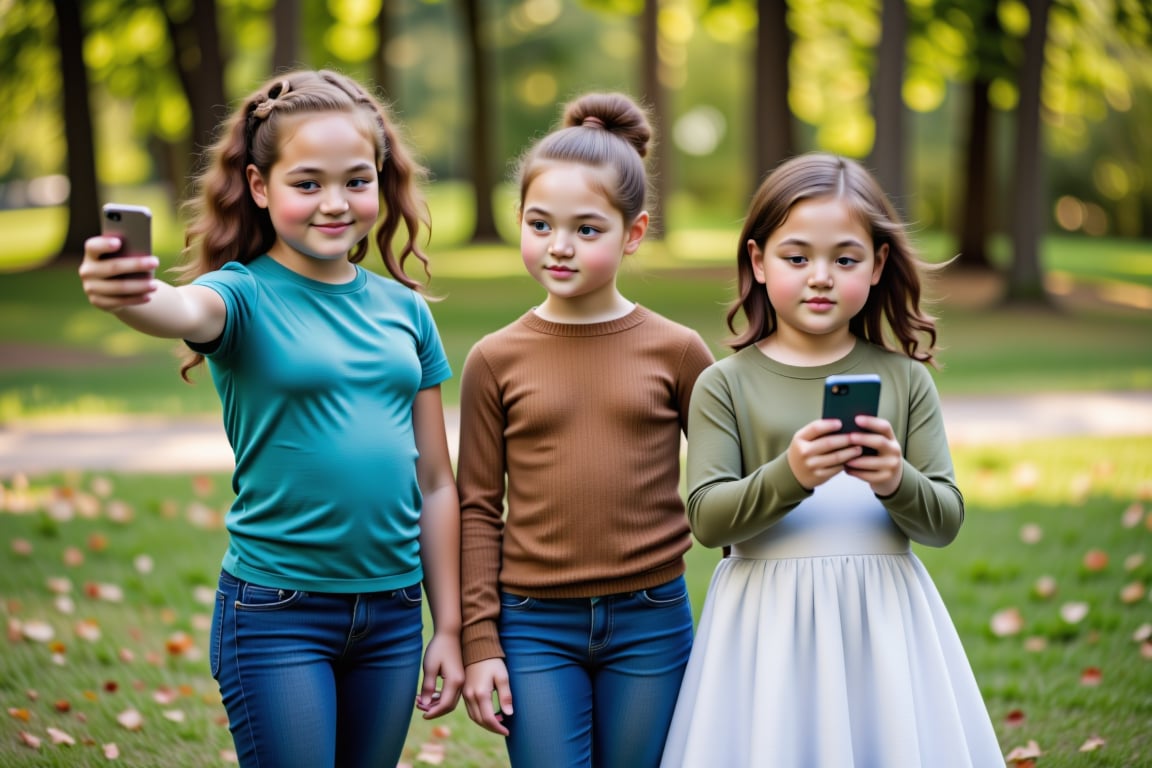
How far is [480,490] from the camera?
311 centimetres

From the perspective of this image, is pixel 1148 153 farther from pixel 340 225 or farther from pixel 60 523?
pixel 340 225

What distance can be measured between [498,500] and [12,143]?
33.3 metres

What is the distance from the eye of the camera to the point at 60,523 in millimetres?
7238

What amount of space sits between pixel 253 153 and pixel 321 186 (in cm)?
20

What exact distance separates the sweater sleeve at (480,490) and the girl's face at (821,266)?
0.71m

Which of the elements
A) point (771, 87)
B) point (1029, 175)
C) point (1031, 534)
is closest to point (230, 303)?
point (1031, 534)

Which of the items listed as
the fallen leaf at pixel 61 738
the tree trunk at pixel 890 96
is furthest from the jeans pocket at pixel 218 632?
the tree trunk at pixel 890 96

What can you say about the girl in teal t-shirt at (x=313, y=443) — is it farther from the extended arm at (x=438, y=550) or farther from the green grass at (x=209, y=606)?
the green grass at (x=209, y=606)

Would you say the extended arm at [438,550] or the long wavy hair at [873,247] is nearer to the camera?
the long wavy hair at [873,247]

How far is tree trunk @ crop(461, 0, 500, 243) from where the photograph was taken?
27375mm

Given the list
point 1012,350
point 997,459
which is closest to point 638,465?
point 997,459

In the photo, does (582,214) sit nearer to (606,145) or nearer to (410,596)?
(606,145)

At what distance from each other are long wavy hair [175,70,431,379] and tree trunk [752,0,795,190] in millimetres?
15588

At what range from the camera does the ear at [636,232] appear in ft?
10.2
